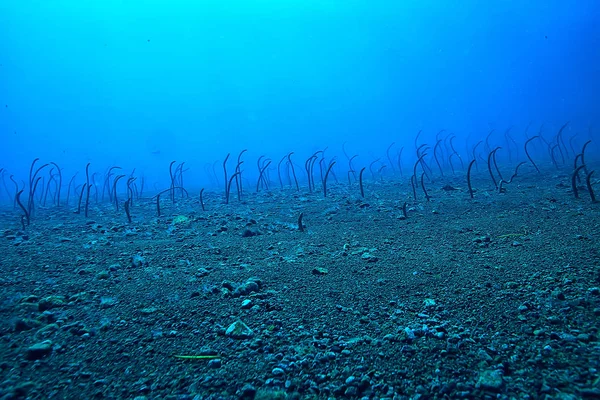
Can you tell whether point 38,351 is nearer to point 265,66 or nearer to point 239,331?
point 239,331

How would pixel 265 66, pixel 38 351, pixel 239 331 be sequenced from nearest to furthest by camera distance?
pixel 38 351 < pixel 239 331 < pixel 265 66

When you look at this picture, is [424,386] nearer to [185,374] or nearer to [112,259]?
[185,374]

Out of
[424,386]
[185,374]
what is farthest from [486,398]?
[185,374]

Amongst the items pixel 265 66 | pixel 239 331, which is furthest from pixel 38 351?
pixel 265 66

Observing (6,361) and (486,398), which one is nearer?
(486,398)

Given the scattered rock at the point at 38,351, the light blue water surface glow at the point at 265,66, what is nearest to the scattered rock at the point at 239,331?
the scattered rock at the point at 38,351

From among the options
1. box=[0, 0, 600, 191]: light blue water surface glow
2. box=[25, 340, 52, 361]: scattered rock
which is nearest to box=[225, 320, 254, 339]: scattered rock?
box=[25, 340, 52, 361]: scattered rock

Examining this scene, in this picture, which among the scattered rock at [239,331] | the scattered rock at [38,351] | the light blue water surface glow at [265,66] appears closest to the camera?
the scattered rock at [38,351]

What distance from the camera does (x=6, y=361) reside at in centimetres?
194

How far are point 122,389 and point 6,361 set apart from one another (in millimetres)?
1057

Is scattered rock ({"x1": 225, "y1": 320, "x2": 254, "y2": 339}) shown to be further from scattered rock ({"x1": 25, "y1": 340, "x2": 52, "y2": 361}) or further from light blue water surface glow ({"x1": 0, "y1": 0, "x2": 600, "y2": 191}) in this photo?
light blue water surface glow ({"x1": 0, "y1": 0, "x2": 600, "y2": 191})

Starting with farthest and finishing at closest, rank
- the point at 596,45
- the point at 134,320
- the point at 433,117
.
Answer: the point at 433,117
the point at 596,45
the point at 134,320

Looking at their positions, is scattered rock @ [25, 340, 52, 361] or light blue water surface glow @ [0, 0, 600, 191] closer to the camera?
scattered rock @ [25, 340, 52, 361]

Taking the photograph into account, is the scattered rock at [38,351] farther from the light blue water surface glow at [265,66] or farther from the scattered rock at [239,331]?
the light blue water surface glow at [265,66]
